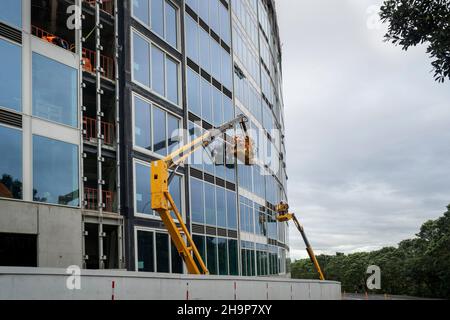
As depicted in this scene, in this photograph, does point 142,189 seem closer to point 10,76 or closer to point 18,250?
point 18,250

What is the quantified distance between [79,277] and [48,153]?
293 inches

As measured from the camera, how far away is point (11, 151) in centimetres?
1839

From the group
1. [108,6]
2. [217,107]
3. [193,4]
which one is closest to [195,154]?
[217,107]

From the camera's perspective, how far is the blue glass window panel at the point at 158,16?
2872cm

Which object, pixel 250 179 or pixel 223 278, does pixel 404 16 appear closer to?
pixel 223 278

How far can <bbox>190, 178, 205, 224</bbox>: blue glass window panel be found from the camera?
30.6m

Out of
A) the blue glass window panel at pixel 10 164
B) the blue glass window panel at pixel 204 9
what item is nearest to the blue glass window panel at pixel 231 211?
the blue glass window panel at pixel 204 9

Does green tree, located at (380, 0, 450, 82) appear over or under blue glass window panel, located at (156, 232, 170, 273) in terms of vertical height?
over

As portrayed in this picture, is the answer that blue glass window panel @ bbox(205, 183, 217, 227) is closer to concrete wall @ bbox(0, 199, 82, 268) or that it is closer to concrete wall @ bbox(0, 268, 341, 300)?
concrete wall @ bbox(0, 268, 341, 300)

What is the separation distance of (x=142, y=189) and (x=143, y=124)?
10.8 ft

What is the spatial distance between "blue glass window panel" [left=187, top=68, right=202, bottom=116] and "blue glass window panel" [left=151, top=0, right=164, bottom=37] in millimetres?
3584

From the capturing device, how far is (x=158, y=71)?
2855 cm

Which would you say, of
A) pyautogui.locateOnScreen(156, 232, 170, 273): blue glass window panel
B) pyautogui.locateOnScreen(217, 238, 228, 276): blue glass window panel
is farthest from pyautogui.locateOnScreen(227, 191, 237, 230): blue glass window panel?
pyautogui.locateOnScreen(156, 232, 170, 273): blue glass window panel

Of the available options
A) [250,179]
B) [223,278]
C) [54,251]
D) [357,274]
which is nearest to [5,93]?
[54,251]
